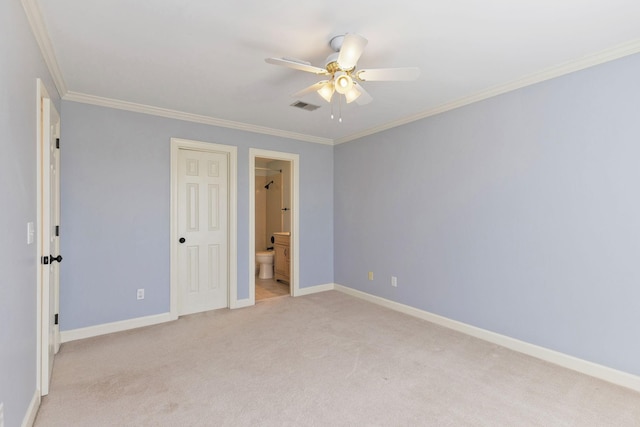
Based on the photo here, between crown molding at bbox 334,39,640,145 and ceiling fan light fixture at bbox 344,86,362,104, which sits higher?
crown molding at bbox 334,39,640,145

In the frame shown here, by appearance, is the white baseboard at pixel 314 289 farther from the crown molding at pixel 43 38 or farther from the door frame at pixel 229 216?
the crown molding at pixel 43 38

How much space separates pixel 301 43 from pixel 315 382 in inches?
96.1

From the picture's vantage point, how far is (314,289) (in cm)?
489

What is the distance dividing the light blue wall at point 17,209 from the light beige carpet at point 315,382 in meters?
0.50

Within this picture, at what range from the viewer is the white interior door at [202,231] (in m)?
3.88

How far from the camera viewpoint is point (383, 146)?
4.23 metres

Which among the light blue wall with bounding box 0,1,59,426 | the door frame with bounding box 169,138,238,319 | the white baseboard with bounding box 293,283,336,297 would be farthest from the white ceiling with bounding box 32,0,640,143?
the white baseboard with bounding box 293,283,336,297

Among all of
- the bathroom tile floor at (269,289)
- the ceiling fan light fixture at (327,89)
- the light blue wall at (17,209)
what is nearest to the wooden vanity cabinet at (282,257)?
the bathroom tile floor at (269,289)

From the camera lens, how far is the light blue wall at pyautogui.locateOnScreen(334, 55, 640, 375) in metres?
2.31

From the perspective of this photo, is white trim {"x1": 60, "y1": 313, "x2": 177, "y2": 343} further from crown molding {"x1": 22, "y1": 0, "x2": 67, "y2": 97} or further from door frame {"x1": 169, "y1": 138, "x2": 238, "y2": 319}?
crown molding {"x1": 22, "y1": 0, "x2": 67, "y2": 97}

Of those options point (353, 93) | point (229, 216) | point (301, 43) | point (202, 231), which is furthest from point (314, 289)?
point (301, 43)

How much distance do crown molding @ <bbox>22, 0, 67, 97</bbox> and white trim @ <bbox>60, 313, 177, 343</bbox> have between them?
7.61ft

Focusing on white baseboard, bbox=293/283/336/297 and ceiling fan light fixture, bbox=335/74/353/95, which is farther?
white baseboard, bbox=293/283/336/297

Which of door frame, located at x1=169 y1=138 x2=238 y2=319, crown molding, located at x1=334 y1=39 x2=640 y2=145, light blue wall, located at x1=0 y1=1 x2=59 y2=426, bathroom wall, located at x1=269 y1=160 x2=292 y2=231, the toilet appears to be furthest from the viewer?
bathroom wall, located at x1=269 y1=160 x2=292 y2=231
